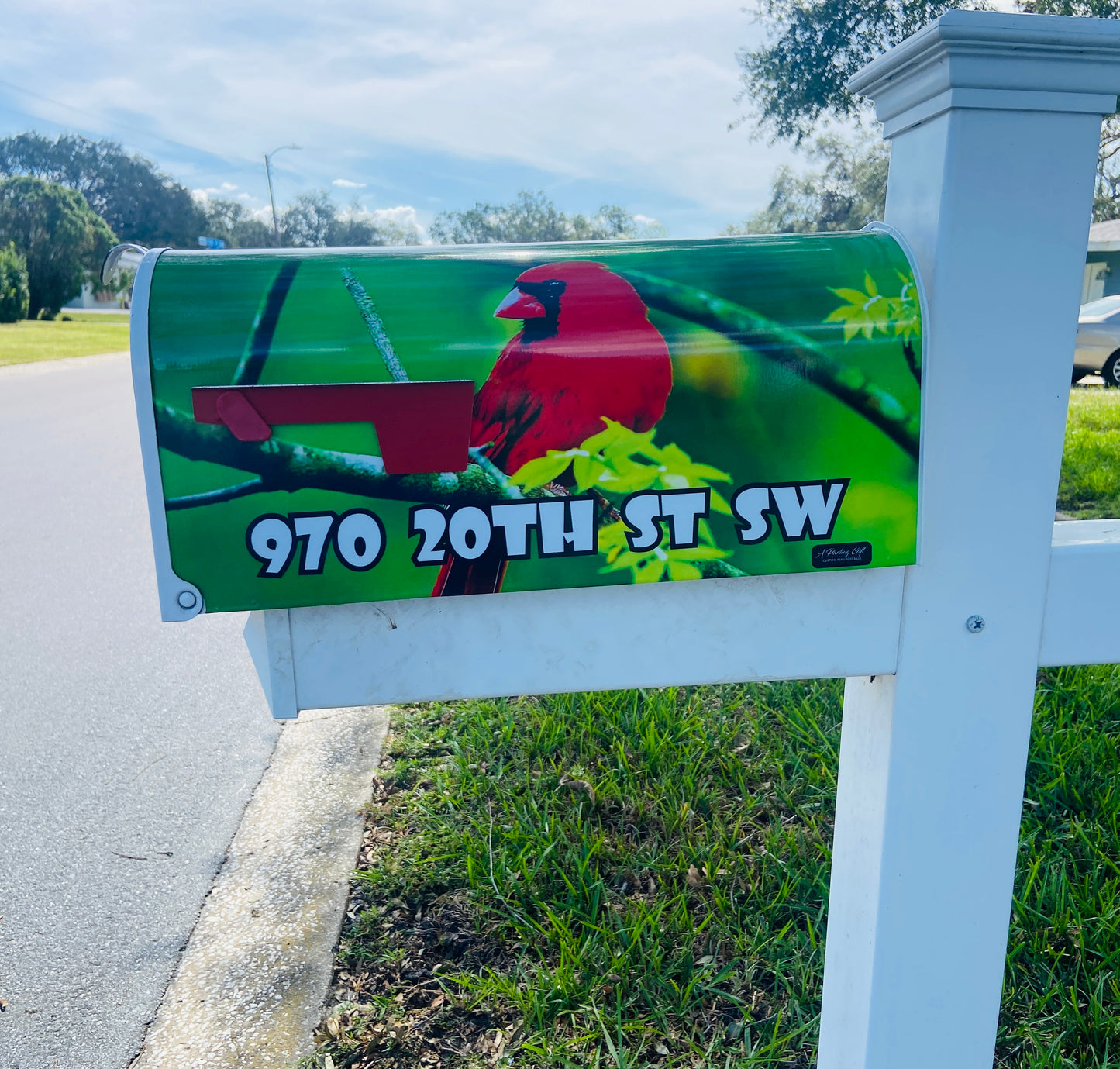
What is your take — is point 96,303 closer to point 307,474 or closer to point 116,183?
point 116,183

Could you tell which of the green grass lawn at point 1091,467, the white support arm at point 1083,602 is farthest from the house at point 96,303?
the white support arm at point 1083,602

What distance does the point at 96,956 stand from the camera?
7.65 feet

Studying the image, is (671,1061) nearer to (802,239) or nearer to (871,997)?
(871,997)

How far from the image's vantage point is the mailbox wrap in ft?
3.08

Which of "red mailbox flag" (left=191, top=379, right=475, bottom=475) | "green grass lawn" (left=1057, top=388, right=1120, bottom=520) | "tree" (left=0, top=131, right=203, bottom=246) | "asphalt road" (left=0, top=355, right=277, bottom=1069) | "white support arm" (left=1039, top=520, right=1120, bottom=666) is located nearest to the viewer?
"red mailbox flag" (left=191, top=379, right=475, bottom=475)

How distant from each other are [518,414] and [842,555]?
0.39 metres

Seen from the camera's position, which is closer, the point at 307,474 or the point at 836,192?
the point at 307,474

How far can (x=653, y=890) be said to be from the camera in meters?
2.26

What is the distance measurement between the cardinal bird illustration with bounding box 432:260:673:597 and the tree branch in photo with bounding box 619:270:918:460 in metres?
0.03

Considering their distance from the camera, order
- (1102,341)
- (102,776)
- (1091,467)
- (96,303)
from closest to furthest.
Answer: (102,776) → (1091,467) → (1102,341) → (96,303)

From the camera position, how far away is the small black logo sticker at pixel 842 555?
1.02 m

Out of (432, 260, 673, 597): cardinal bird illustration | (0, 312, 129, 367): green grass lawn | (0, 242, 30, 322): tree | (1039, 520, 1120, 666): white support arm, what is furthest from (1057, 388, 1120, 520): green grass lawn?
(0, 242, 30, 322): tree

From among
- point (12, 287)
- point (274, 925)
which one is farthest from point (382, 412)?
point (12, 287)

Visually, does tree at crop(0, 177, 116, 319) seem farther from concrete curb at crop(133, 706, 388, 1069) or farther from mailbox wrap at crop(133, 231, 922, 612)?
mailbox wrap at crop(133, 231, 922, 612)
